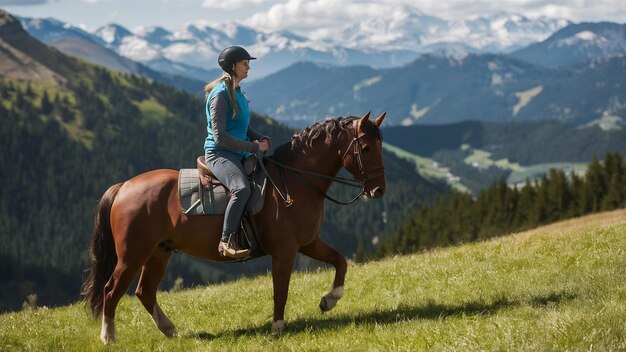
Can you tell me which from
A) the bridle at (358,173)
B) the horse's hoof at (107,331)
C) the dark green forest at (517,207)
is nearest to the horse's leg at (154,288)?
the horse's hoof at (107,331)

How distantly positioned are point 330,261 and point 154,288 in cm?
358

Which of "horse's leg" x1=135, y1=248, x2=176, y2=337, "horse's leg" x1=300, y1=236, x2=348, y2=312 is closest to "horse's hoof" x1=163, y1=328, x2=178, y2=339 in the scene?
"horse's leg" x1=135, y1=248, x2=176, y2=337

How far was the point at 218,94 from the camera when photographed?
1122 cm

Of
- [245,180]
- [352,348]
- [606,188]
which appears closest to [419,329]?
[352,348]

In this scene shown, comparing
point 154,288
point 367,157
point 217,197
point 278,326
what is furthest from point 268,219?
Answer: point 154,288

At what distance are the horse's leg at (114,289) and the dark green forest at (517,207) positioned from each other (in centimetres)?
8553

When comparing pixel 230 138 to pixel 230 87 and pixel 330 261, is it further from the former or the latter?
pixel 330 261

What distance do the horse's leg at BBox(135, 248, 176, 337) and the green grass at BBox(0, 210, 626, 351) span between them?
32 centimetres

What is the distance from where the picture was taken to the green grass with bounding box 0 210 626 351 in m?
8.52

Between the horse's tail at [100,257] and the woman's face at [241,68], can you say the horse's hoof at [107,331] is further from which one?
the woman's face at [241,68]

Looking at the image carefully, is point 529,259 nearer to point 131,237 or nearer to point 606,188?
point 131,237

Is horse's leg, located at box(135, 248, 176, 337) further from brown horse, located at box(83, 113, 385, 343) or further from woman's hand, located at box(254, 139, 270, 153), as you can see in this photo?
woman's hand, located at box(254, 139, 270, 153)

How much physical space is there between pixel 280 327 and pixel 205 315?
3058 millimetres

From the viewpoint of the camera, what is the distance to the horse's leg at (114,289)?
452 inches
